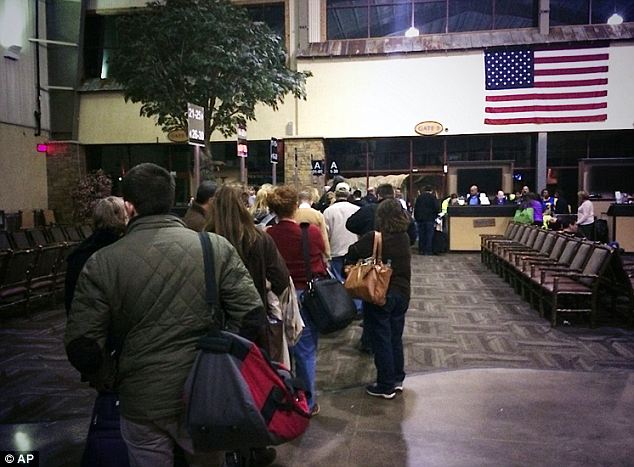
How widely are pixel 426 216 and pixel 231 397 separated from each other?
439 inches

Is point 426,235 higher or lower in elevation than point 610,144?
lower

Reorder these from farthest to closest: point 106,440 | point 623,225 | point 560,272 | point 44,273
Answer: point 623,225
point 44,273
point 560,272
point 106,440

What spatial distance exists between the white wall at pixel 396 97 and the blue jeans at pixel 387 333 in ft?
38.0

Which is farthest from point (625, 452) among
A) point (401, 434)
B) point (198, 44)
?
point (198, 44)

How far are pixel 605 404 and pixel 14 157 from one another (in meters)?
14.8

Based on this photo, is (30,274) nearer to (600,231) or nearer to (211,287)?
(211,287)

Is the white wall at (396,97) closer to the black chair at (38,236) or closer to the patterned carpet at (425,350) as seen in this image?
the black chair at (38,236)

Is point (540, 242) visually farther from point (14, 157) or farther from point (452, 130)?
point (14, 157)

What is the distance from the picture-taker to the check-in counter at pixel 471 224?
12.5m

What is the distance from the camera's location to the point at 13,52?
13.8 meters

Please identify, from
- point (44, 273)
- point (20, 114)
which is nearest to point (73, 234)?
point (44, 273)

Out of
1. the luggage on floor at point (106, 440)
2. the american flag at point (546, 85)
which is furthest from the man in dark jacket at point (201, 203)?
the american flag at point (546, 85)

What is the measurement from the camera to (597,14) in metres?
14.1

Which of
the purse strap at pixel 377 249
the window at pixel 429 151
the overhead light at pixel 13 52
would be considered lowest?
the purse strap at pixel 377 249
